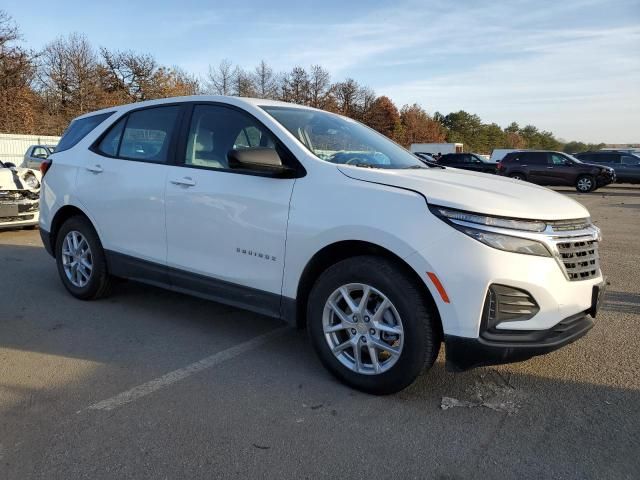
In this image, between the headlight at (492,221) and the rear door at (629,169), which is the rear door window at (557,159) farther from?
the headlight at (492,221)

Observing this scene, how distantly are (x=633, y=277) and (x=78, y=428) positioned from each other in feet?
19.3

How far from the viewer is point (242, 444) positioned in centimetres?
264

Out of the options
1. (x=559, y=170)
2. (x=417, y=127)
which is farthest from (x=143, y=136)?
(x=417, y=127)

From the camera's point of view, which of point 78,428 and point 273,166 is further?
point 273,166

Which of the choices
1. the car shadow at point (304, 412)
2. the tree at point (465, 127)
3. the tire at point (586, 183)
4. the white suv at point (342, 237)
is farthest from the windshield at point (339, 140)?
the tree at point (465, 127)

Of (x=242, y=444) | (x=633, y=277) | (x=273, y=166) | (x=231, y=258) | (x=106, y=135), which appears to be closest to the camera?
(x=242, y=444)

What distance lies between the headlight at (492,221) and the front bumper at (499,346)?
553mm

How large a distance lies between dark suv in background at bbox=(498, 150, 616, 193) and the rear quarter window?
65.8ft

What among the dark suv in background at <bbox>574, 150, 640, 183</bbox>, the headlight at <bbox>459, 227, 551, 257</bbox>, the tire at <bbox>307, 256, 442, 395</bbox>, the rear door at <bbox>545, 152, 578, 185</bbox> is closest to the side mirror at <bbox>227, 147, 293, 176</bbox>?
the tire at <bbox>307, 256, 442, 395</bbox>

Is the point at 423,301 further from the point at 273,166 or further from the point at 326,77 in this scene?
the point at 326,77

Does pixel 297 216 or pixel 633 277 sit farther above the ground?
pixel 297 216

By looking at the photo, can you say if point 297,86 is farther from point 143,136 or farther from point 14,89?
point 143,136

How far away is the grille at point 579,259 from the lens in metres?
2.92

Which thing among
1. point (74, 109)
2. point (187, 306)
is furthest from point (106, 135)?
point (74, 109)
